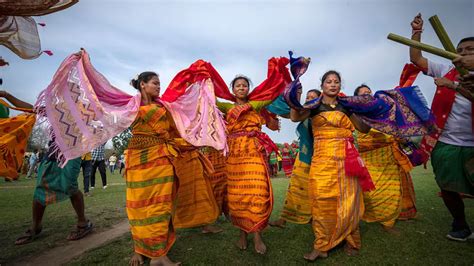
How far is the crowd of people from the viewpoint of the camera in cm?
321

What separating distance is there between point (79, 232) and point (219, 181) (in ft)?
7.53

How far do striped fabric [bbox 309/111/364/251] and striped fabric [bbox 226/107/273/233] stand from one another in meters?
0.64

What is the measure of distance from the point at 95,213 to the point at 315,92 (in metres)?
5.29

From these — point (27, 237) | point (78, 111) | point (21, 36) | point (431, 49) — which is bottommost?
point (27, 237)

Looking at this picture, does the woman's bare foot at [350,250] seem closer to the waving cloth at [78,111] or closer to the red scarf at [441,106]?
the red scarf at [441,106]

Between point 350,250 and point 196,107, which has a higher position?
point 196,107

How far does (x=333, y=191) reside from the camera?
10.8 ft

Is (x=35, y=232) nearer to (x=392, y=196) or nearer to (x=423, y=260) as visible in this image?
(x=423, y=260)

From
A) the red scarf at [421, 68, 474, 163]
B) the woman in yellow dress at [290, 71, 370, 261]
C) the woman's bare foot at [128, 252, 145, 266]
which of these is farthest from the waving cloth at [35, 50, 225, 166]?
the red scarf at [421, 68, 474, 163]

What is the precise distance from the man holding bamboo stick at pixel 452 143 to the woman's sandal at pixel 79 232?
17.2 ft

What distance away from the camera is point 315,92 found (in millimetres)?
5281

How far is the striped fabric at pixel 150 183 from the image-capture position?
3078mm

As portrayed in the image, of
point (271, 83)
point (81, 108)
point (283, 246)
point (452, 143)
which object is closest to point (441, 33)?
point (452, 143)

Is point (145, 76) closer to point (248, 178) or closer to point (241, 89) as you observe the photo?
point (241, 89)
